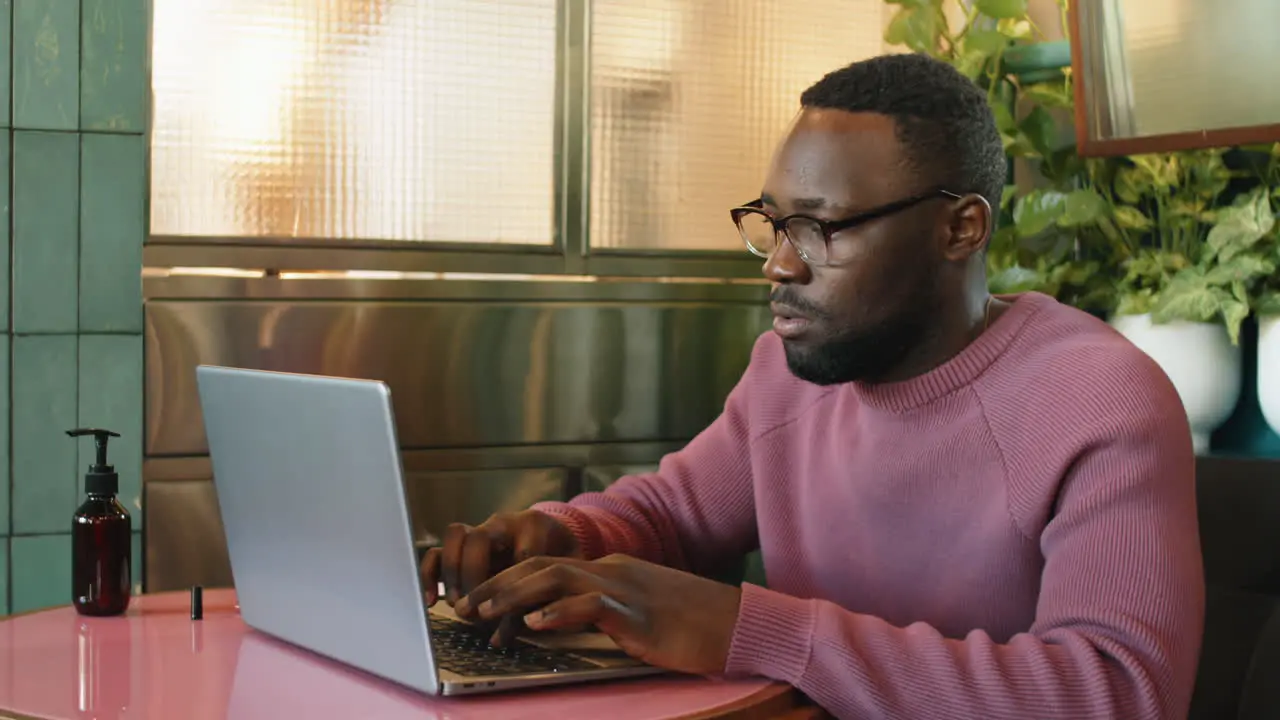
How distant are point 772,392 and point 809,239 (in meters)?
0.28

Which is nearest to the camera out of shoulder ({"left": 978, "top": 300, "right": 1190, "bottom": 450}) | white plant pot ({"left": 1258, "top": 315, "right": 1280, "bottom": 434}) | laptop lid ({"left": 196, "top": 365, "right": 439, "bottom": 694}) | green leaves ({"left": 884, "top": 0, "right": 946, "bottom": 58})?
laptop lid ({"left": 196, "top": 365, "right": 439, "bottom": 694})

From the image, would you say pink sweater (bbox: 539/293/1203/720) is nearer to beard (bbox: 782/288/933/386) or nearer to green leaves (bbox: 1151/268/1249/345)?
beard (bbox: 782/288/933/386)

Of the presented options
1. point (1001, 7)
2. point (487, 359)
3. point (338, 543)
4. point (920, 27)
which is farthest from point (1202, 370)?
point (338, 543)

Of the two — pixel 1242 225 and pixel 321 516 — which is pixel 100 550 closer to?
pixel 321 516

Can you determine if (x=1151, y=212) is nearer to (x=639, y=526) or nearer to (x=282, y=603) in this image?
(x=639, y=526)

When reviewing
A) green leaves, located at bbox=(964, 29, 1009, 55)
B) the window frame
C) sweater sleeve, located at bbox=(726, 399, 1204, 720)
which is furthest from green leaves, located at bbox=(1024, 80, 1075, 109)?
sweater sleeve, located at bbox=(726, 399, 1204, 720)

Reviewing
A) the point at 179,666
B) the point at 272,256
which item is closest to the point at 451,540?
the point at 179,666

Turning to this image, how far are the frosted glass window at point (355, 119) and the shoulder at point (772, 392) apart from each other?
703 mm

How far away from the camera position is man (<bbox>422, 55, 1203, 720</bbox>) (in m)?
1.15

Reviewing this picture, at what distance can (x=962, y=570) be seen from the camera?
53.9 inches

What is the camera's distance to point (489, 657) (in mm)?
1204

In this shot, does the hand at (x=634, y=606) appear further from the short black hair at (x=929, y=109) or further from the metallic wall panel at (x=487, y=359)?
the metallic wall panel at (x=487, y=359)

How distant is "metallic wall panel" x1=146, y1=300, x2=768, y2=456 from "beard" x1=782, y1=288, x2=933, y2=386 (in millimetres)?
904

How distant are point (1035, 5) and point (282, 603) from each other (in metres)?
1.67
